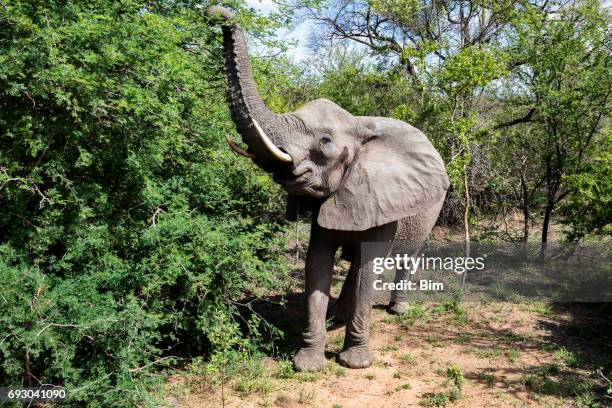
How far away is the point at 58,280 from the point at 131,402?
1203mm

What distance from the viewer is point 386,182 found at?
6.06 meters

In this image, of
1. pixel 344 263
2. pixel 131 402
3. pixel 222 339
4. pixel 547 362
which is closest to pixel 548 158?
pixel 344 263

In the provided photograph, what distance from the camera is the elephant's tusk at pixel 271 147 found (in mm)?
5250

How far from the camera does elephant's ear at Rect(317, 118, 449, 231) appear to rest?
19.2ft

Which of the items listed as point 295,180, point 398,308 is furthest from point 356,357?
point 398,308

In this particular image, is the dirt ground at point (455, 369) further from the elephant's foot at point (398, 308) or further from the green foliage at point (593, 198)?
the green foliage at point (593, 198)

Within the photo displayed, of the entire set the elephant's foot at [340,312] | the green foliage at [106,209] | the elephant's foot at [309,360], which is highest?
the green foliage at [106,209]

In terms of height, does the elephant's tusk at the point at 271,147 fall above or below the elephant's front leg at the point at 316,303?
above

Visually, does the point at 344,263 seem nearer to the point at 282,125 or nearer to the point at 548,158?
the point at 548,158

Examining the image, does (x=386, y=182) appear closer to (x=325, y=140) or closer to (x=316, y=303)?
(x=325, y=140)

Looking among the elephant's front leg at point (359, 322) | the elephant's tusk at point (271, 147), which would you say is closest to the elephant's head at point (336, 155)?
the elephant's tusk at point (271, 147)

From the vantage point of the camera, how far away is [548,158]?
1016 cm

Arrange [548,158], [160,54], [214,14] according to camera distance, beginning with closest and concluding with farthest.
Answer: [160,54], [214,14], [548,158]

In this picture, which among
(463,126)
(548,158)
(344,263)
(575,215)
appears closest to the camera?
(463,126)
